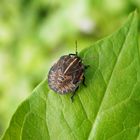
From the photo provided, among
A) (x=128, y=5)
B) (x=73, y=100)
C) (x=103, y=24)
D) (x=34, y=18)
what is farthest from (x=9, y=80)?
(x=73, y=100)

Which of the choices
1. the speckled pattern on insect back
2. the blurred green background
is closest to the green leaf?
the speckled pattern on insect back

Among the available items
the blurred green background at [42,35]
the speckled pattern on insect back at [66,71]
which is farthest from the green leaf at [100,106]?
the blurred green background at [42,35]

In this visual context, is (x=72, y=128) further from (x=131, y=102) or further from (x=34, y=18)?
(x=34, y=18)

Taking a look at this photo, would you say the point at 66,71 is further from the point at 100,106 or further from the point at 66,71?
the point at 100,106

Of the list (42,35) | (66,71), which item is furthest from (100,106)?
(42,35)

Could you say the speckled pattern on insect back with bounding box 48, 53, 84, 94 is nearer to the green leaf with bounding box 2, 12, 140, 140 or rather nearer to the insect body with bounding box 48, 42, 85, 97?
the insect body with bounding box 48, 42, 85, 97
